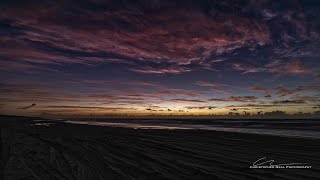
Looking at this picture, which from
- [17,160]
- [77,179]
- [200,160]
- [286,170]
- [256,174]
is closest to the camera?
[77,179]

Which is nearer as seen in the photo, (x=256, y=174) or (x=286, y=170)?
(x=256, y=174)

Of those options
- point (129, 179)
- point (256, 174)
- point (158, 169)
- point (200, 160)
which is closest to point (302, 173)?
point (256, 174)

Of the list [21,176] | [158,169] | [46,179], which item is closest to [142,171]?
[158,169]

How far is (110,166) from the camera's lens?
1176cm

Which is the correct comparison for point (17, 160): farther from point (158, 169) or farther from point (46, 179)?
point (158, 169)

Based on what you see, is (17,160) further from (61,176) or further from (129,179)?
(129,179)

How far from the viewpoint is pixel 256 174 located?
10.3 metres

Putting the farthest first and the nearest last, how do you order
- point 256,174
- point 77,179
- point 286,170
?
point 286,170, point 256,174, point 77,179

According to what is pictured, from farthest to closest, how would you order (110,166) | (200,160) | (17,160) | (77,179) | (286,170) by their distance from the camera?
(200,160), (17,160), (110,166), (286,170), (77,179)

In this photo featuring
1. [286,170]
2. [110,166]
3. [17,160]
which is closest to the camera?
[286,170]

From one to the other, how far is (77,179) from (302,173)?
28.6 ft

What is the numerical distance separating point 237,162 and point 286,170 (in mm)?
2489

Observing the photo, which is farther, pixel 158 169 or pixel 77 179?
pixel 158 169

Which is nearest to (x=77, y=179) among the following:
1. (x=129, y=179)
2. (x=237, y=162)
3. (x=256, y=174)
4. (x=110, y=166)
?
(x=129, y=179)
